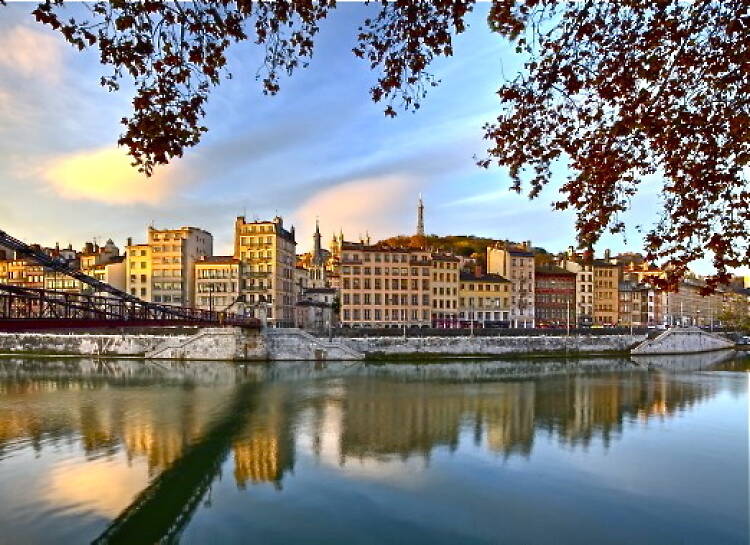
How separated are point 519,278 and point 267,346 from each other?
158ft

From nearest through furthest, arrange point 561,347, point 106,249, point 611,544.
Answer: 1. point 611,544
2. point 561,347
3. point 106,249

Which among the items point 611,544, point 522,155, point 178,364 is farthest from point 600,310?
point 522,155

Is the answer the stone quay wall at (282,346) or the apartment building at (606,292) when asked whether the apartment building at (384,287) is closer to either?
the stone quay wall at (282,346)

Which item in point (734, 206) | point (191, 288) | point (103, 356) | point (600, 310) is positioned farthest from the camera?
point (600, 310)

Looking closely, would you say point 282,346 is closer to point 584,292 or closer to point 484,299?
point 484,299

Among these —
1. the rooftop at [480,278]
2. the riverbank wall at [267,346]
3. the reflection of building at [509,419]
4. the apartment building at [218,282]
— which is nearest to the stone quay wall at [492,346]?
the riverbank wall at [267,346]

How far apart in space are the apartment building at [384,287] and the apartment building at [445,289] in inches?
79.8

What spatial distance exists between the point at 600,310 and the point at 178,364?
7359cm

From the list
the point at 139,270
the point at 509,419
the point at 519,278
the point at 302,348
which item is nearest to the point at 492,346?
the point at 302,348

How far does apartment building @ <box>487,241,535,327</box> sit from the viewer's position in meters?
85.1

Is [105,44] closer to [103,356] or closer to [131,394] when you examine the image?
[131,394]

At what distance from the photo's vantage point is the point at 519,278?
3420 inches

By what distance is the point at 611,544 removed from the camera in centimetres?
1233

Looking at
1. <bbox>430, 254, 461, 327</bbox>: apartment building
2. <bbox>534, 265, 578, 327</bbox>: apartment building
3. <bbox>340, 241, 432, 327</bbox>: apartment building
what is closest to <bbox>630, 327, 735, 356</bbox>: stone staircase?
<bbox>534, 265, 578, 327</bbox>: apartment building
